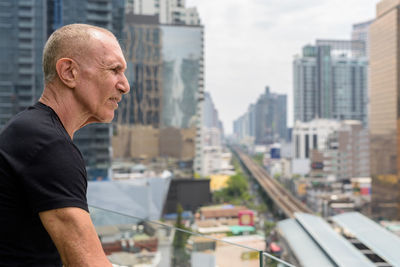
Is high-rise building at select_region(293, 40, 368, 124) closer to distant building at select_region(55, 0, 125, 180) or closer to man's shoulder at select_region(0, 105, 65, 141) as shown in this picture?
distant building at select_region(55, 0, 125, 180)

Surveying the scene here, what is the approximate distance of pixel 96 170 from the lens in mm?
20953

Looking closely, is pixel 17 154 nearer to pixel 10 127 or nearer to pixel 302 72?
pixel 10 127

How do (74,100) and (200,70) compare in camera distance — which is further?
(200,70)

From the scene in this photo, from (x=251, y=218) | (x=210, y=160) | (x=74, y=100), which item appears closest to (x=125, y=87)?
(x=74, y=100)

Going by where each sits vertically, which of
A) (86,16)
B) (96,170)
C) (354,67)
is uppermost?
(354,67)

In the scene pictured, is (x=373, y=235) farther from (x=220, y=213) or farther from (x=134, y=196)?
(x=220, y=213)

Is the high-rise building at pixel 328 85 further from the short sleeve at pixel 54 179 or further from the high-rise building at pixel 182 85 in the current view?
the short sleeve at pixel 54 179

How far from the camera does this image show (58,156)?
342mm

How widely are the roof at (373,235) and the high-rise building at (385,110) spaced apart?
34355 millimetres

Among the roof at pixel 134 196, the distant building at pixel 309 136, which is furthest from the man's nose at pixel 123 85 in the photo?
the distant building at pixel 309 136

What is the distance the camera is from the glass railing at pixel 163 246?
1148mm

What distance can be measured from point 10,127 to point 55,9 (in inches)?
790

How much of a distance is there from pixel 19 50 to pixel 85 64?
65.8 ft

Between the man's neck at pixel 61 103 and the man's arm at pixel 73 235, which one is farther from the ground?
Answer: the man's neck at pixel 61 103
